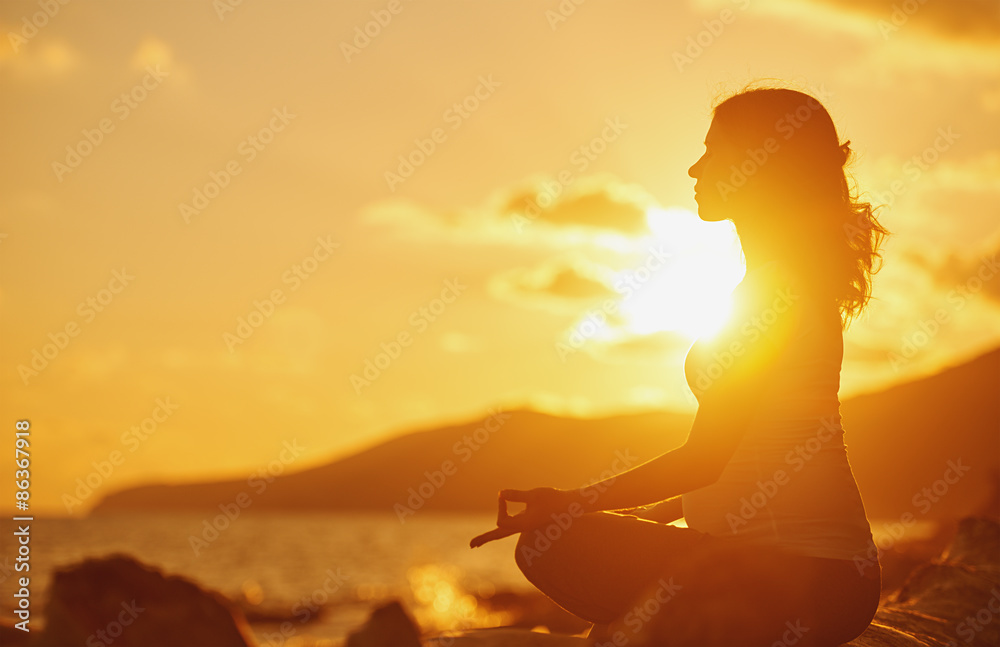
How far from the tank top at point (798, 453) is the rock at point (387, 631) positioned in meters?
1.42

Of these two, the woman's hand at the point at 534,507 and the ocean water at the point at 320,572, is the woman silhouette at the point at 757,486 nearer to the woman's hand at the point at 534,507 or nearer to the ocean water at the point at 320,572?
the woman's hand at the point at 534,507

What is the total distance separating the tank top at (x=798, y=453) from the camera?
3.38 meters

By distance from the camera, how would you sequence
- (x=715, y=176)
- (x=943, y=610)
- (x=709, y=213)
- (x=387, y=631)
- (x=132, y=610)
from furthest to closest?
(x=943, y=610), (x=709, y=213), (x=715, y=176), (x=387, y=631), (x=132, y=610)

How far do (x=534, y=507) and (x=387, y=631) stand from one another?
82cm

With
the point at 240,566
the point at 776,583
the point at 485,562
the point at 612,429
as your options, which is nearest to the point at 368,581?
the point at 240,566

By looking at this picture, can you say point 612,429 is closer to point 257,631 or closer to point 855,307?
point 257,631

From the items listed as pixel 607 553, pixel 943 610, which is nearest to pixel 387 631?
pixel 607 553

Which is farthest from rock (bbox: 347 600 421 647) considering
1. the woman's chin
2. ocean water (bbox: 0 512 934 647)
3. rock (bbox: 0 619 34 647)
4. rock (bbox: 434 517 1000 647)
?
ocean water (bbox: 0 512 934 647)

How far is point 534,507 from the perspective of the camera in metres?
3.49

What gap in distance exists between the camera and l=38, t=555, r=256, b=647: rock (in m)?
2.94

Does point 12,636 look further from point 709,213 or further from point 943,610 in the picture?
point 943,610

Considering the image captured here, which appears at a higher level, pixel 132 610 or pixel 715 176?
pixel 715 176

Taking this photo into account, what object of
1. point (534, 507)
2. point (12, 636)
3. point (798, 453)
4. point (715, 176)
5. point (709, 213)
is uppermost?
point (715, 176)

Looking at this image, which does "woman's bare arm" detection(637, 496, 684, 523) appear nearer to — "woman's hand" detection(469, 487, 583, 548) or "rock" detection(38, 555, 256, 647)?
"woman's hand" detection(469, 487, 583, 548)
